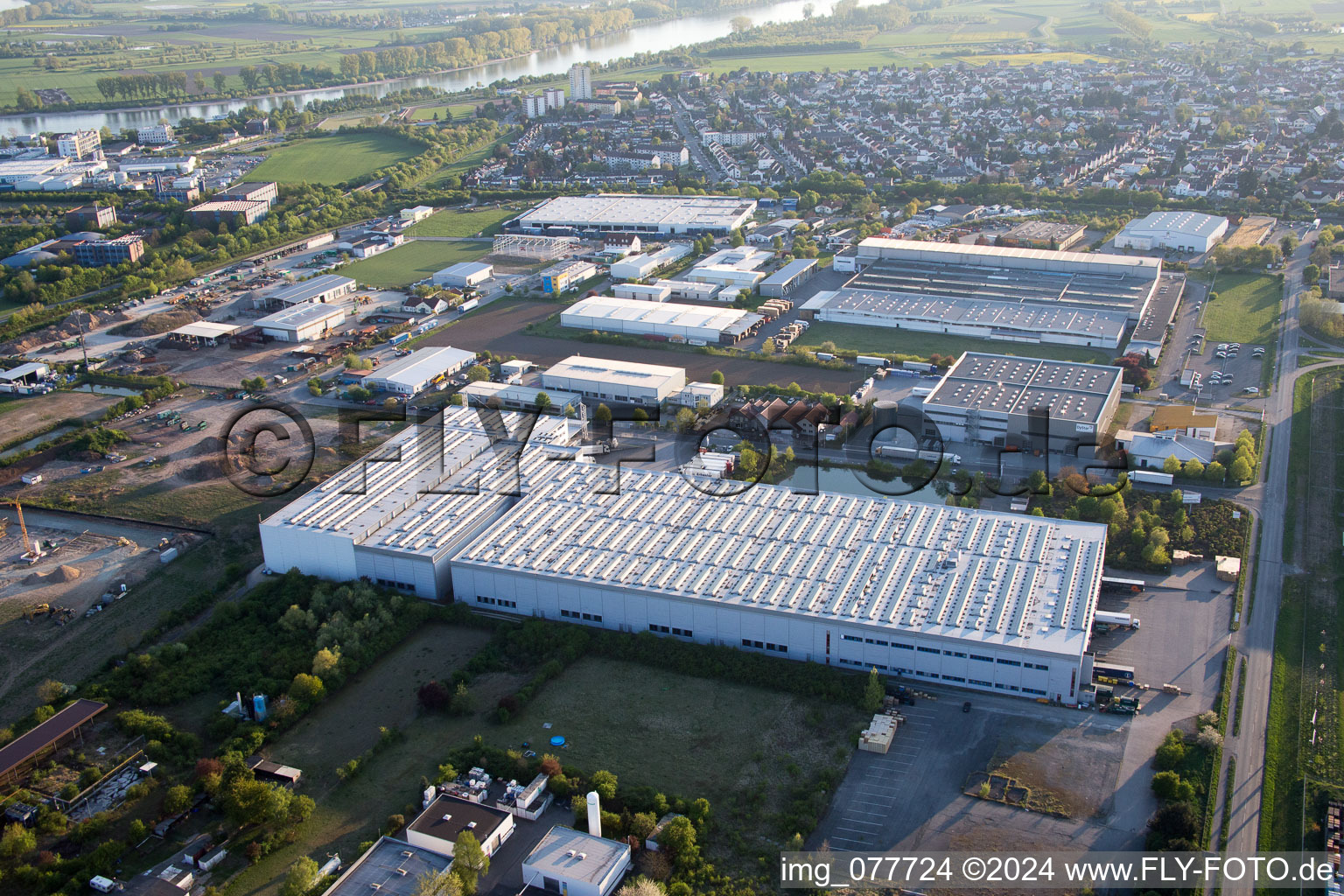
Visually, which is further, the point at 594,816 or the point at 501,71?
the point at 501,71

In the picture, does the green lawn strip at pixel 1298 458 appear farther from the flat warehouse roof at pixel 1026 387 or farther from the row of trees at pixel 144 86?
the row of trees at pixel 144 86

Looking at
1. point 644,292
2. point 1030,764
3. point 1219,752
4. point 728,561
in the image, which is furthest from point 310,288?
point 1219,752

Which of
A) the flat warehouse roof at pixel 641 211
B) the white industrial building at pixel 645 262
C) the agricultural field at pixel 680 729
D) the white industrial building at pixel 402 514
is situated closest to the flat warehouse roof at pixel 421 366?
the white industrial building at pixel 402 514

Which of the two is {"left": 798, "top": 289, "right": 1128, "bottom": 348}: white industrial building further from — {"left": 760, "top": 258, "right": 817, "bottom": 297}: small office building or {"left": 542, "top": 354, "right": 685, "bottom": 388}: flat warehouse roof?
{"left": 542, "top": 354, "right": 685, "bottom": 388}: flat warehouse roof

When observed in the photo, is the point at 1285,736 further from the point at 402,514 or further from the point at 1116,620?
the point at 402,514

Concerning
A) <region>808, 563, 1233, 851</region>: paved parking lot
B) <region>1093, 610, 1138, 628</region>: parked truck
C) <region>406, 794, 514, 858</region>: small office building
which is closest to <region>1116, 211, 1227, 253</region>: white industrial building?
<region>808, 563, 1233, 851</region>: paved parking lot

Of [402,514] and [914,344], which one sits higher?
[402,514]

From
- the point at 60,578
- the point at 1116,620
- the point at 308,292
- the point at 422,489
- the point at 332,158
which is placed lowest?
the point at 1116,620
